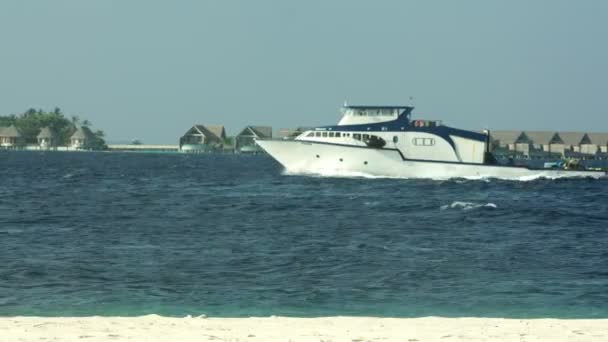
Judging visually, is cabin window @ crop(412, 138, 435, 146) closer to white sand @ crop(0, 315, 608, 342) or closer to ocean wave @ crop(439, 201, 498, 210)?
ocean wave @ crop(439, 201, 498, 210)

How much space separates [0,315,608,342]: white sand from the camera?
1492 cm

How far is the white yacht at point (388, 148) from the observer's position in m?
73.8

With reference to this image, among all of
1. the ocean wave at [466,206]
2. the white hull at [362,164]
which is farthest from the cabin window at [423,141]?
the ocean wave at [466,206]

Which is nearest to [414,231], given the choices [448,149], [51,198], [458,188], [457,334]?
[457,334]

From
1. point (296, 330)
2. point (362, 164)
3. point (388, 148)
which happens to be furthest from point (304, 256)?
point (388, 148)

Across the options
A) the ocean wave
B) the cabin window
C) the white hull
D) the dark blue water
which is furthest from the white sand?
the cabin window

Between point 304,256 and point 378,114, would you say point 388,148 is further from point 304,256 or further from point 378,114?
point 304,256

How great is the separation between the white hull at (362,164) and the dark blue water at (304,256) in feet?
53.4

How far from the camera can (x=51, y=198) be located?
185 feet

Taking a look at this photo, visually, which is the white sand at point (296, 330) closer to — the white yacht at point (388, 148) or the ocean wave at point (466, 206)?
the ocean wave at point (466, 206)

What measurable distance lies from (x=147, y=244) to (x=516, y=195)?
1329 inches

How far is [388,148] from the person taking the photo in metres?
74.7

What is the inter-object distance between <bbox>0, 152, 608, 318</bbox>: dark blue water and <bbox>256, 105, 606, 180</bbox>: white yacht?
16541 millimetres

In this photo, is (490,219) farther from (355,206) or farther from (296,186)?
(296,186)
